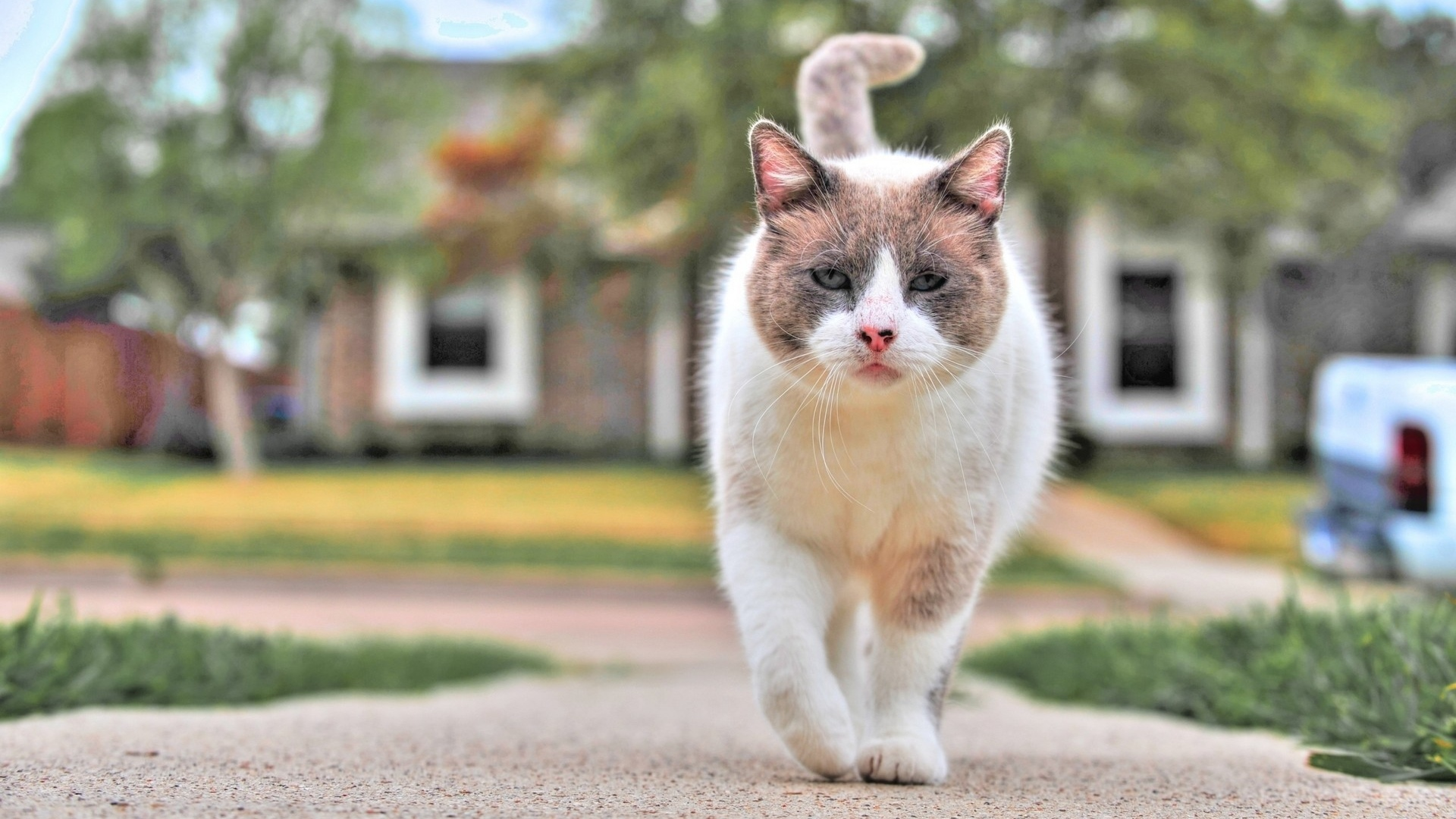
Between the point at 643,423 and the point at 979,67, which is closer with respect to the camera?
the point at 979,67

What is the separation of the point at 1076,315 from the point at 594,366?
273 inches

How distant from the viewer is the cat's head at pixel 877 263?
9.05ft

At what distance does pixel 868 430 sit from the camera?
9.77ft

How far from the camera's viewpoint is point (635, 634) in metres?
9.80

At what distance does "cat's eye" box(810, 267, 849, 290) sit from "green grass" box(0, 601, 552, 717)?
8.67ft

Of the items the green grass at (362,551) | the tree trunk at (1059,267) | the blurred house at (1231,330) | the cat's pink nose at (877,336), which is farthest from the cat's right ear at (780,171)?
the blurred house at (1231,330)

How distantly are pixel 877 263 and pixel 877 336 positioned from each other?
217 millimetres

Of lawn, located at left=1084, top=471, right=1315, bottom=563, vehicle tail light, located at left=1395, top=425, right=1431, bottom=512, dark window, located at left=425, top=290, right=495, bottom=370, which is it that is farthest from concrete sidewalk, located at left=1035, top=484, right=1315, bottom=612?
dark window, located at left=425, top=290, right=495, bottom=370

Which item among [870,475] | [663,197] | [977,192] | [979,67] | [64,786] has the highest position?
[979,67]

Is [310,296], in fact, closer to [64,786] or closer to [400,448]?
[400,448]

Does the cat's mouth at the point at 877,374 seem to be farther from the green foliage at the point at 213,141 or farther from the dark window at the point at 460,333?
the dark window at the point at 460,333

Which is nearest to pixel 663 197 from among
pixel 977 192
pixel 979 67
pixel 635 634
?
pixel 979 67

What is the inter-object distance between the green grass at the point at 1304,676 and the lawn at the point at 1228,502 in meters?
7.70

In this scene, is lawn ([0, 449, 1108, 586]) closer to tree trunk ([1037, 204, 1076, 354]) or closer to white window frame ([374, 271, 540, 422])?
white window frame ([374, 271, 540, 422])
